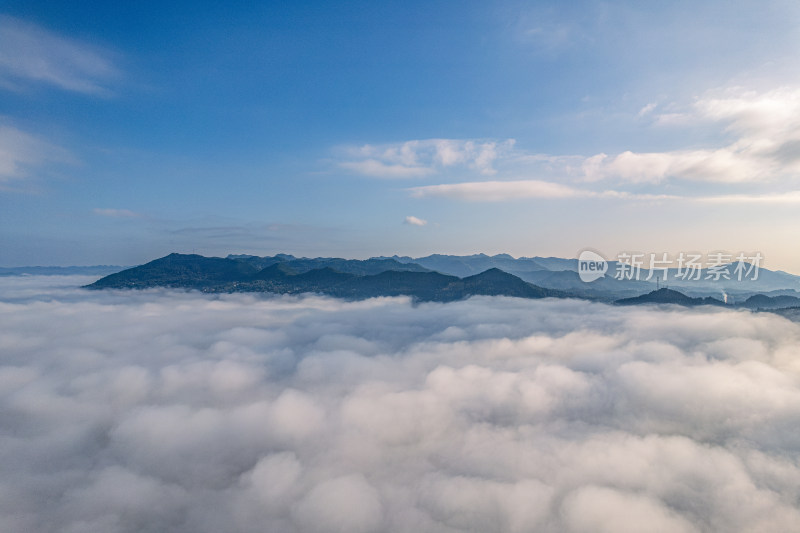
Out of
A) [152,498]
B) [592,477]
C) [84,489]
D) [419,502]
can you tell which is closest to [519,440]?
[592,477]

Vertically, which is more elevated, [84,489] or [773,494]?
[773,494]

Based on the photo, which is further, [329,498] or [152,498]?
[152,498]

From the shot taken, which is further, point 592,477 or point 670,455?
point 670,455

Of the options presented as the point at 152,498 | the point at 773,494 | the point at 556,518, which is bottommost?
the point at 152,498

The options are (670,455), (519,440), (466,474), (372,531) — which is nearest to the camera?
(372,531)

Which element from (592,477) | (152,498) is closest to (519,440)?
(592,477)

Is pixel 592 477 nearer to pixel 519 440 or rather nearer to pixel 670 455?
pixel 519 440

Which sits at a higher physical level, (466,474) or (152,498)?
(466,474)

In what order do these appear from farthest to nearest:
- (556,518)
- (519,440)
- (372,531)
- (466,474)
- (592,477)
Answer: (519,440) < (466,474) < (592,477) < (556,518) < (372,531)

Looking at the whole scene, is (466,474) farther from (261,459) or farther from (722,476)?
(722,476)
